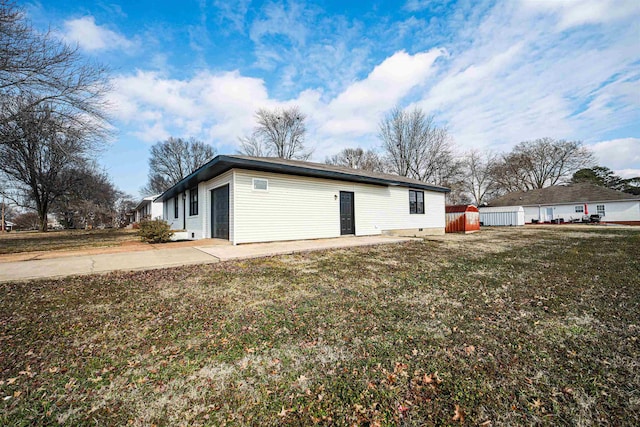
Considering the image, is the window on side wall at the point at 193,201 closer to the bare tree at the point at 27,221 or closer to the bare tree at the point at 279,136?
the bare tree at the point at 279,136

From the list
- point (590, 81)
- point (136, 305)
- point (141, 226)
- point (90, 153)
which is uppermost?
point (590, 81)

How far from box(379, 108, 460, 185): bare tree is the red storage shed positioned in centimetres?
1216

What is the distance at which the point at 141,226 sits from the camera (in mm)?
10156

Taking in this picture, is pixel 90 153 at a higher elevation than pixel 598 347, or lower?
higher

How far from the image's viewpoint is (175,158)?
35.4 meters

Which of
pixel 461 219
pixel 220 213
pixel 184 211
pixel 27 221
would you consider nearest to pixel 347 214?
pixel 220 213

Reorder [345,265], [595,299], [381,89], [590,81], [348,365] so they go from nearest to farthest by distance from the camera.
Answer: [348,365], [595,299], [345,265], [590,81], [381,89]

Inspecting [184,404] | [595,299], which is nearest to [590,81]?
[595,299]

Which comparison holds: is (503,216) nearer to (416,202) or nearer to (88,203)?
(416,202)

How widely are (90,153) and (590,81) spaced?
72.7 ft

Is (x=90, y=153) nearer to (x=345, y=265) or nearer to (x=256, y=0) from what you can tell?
(x=256, y=0)

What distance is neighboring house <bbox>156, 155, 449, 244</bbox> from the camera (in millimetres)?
8570

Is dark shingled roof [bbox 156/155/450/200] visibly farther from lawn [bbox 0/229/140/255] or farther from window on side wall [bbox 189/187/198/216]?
lawn [bbox 0/229/140/255]

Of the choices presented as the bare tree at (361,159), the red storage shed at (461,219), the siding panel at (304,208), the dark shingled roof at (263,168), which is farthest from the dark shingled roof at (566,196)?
the dark shingled roof at (263,168)
